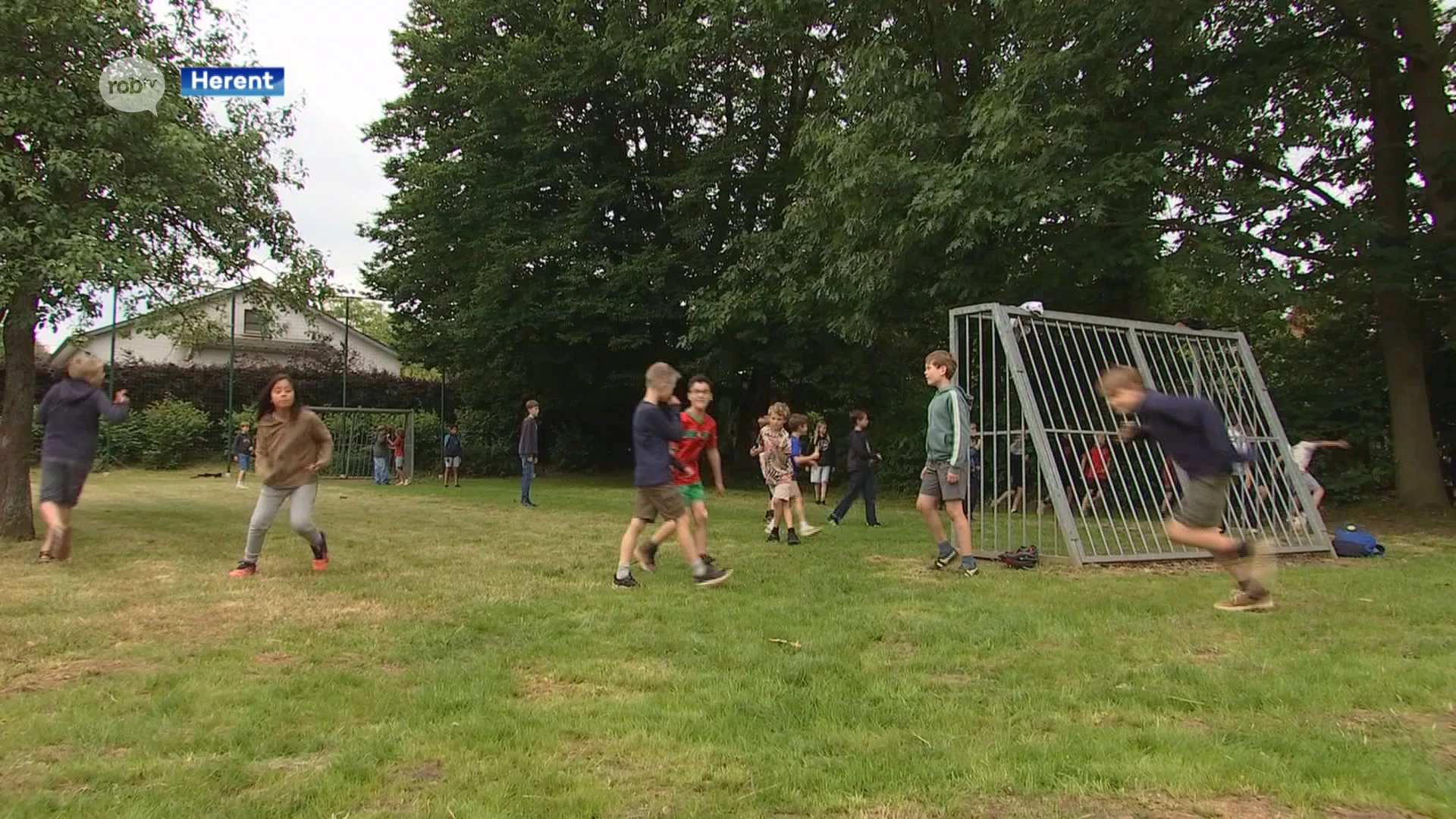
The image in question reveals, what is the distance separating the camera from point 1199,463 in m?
6.13

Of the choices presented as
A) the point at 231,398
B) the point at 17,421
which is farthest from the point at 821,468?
the point at 231,398

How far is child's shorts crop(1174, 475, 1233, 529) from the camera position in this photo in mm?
6098

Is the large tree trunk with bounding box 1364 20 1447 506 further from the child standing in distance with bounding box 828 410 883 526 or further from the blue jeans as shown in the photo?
the blue jeans

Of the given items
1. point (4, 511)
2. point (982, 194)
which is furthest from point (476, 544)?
point (982, 194)

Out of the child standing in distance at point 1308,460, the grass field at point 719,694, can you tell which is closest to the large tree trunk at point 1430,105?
the child standing in distance at point 1308,460

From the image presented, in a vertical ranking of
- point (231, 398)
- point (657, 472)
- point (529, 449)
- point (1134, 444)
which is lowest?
point (657, 472)

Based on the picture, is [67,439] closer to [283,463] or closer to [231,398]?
[283,463]

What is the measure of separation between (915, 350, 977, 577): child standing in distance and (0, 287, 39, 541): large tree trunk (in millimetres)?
9189

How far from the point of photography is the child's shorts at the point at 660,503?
7.21 m

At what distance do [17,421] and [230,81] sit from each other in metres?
4.54

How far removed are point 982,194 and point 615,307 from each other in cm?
1246

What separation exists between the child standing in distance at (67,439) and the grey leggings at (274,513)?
68.0 inches

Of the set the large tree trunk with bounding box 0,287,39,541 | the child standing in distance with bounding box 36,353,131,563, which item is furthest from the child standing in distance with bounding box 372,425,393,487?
the child standing in distance with bounding box 36,353,131,563

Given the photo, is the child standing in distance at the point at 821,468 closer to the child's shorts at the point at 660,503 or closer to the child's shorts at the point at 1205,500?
the child's shorts at the point at 660,503
